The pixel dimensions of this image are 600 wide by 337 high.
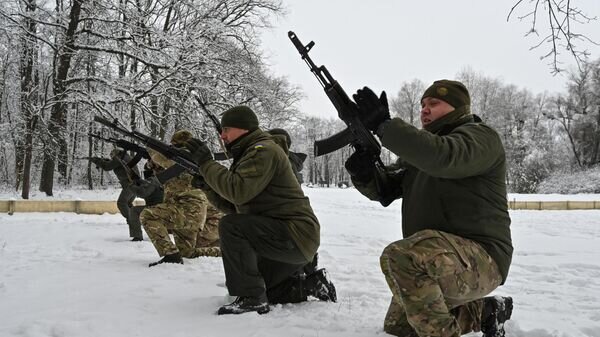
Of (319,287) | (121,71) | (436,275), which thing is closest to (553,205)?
(121,71)

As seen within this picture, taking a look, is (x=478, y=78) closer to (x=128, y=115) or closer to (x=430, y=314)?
(x=128, y=115)

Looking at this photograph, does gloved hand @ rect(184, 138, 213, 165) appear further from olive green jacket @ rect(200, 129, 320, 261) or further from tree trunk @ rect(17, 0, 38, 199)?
tree trunk @ rect(17, 0, 38, 199)

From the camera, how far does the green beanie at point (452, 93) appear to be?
2.75 metres

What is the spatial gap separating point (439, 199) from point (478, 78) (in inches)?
2255

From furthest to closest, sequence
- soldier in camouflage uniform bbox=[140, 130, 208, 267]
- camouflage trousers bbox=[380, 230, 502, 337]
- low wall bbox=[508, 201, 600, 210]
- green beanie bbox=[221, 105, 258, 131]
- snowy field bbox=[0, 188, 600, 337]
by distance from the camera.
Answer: low wall bbox=[508, 201, 600, 210] < soldier in camouflage uniform bbox=[140, 130, 208, 267] < green beanie bbox=[221, 105, 258, 131] < snowy field bbox=[0, 188, 600, 337] < camouflage trousers bbox=[380, 230, 502, 337]

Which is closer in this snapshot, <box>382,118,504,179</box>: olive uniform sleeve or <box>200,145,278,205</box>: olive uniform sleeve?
<box>382,118,504,179</box>: olive uniform sleeve

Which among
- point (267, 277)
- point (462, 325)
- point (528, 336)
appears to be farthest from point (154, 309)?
point (528, 336)

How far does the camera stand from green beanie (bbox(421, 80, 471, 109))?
9.01ft

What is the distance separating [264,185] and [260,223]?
0.90ft

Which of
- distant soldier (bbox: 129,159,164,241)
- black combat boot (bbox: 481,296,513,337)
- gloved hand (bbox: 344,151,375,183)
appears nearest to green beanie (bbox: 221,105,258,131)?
gloved hand (bbox: 344,151,375,183)

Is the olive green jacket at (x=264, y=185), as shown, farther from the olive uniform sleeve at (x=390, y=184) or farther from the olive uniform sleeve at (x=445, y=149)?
the olive uniform sleeve at (x=445, y=149)

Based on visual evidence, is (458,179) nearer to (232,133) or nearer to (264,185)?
(264,185)

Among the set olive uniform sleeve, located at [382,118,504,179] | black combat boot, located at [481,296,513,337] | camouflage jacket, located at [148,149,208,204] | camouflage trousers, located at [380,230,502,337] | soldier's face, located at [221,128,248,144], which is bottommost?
black combat boot, located at [481,296,513,337]

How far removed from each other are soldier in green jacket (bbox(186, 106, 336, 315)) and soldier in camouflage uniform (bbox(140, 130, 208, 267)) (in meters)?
1.92
